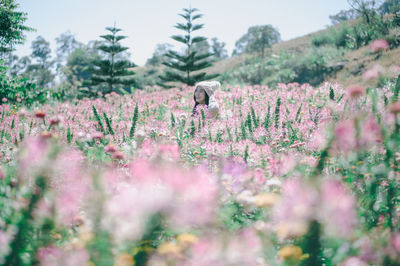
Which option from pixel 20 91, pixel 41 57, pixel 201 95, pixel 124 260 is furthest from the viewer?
pixel 41 57

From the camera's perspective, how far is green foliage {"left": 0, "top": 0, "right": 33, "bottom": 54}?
38.9 ft

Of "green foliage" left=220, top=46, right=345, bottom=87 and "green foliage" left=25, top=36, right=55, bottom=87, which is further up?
"green foliage" left=25, top=36, right=55, bottom=87

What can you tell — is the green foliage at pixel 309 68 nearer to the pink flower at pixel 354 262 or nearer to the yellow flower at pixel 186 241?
the pink flower at pixel 354 262

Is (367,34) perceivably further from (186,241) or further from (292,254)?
(186,241)

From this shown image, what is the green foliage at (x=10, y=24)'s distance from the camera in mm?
11844

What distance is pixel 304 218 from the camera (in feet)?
3.94

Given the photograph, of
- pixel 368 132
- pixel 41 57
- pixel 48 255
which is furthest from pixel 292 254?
pixel 41 57

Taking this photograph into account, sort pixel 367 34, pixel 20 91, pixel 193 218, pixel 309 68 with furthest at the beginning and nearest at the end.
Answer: pixel 309 68 → pixel 367 34 → pixel 20 91 → pixel 193 218

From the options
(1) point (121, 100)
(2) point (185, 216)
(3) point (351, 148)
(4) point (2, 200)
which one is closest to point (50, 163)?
(4) point (2, 200)

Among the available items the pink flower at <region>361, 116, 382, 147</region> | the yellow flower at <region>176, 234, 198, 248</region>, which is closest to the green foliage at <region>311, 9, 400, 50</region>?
the pink flower at <region>361, 116, 382, 147</region>

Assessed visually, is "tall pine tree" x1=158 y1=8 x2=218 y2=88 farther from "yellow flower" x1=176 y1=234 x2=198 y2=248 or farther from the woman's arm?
"yellow flower" x1=176 y1=234 x2=198 y2=248

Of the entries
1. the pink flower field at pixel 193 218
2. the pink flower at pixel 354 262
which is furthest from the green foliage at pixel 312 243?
the pink flower at pixel 354 262

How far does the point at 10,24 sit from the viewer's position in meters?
12.2

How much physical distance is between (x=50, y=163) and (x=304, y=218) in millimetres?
1271
